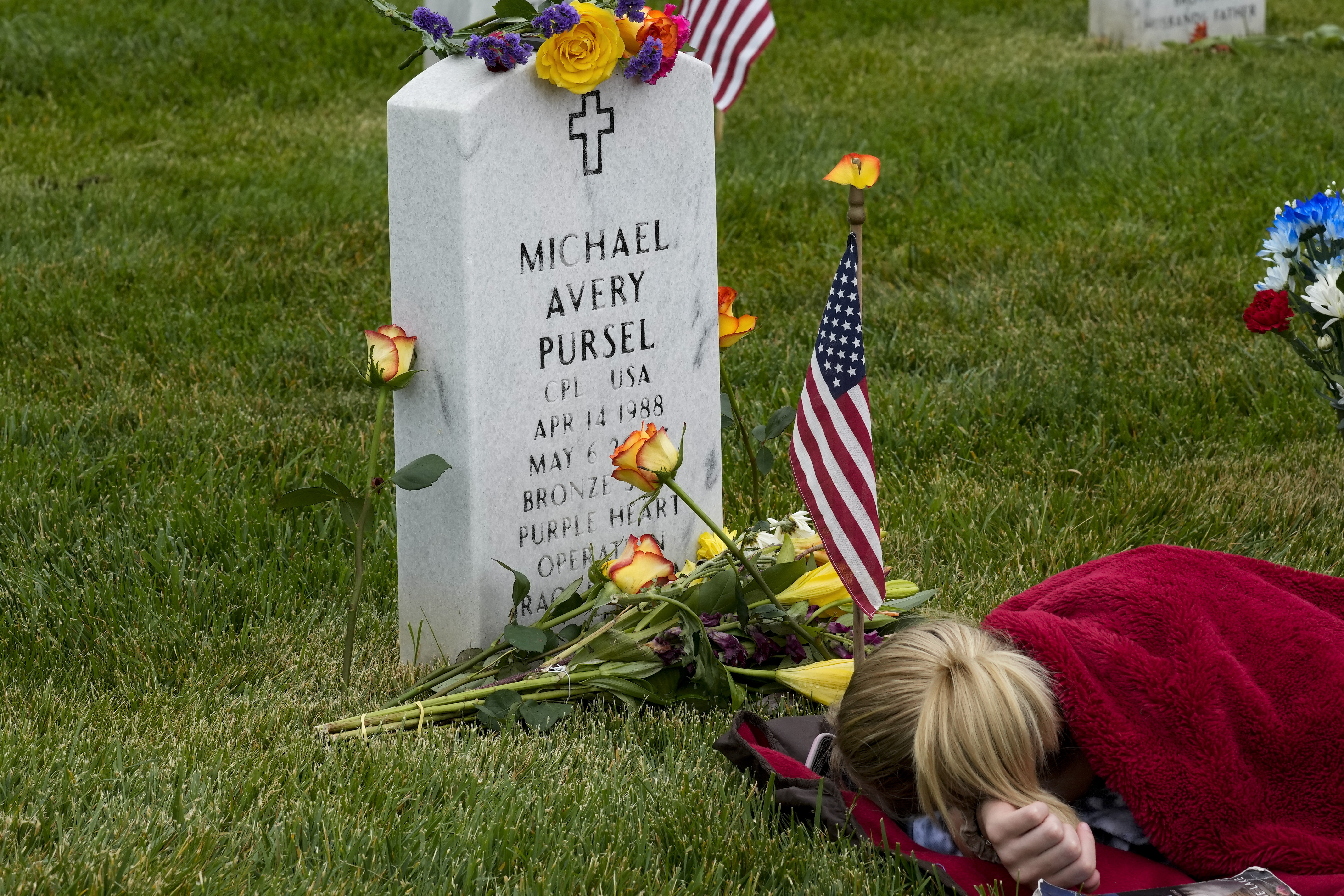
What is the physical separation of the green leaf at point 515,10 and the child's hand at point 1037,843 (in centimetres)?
170

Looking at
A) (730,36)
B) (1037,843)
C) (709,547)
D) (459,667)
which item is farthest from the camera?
(730,36)

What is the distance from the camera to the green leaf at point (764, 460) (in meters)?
3.22

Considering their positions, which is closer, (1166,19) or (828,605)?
(828,605)

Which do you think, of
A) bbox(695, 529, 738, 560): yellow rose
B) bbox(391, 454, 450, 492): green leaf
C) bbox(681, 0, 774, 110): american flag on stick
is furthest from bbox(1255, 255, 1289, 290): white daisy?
bbox(681, 0, 774, 110): american flag on stick

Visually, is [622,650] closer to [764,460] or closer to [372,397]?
[764,460]

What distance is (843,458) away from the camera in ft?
8.46

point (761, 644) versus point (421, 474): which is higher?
point (421, 474)

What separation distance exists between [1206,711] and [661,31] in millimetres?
1631

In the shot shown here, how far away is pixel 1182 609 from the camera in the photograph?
7.75 feet

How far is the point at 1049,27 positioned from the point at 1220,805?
7.94 meters

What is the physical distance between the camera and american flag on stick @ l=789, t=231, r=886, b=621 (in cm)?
255

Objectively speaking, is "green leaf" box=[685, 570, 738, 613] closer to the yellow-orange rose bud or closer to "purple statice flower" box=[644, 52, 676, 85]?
the yellow-orange rose bud

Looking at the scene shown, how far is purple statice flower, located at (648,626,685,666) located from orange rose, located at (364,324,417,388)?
705mm

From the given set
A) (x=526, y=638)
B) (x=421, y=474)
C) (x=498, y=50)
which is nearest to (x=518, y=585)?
(x=526, y=638)
